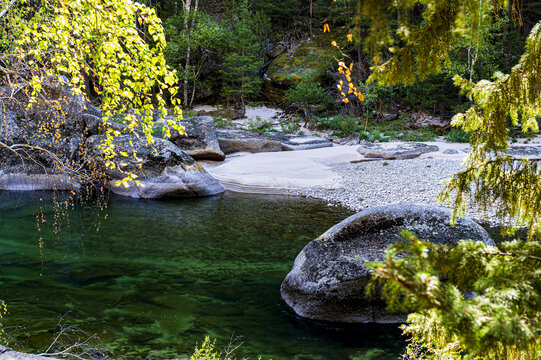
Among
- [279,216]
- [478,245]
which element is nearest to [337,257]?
[478,245]

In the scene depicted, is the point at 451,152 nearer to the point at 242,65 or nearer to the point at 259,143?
the point at 259,143

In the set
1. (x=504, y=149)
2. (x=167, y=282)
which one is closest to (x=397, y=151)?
(x=167, y=282)

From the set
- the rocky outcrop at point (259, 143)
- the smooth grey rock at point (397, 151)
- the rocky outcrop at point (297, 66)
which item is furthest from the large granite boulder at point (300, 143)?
the rocky outcrop at point (297, 66)

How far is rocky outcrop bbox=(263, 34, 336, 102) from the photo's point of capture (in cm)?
2844

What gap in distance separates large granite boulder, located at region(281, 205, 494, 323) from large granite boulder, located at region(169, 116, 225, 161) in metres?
11.5

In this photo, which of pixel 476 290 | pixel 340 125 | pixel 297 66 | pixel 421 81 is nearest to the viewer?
pixel 476 290

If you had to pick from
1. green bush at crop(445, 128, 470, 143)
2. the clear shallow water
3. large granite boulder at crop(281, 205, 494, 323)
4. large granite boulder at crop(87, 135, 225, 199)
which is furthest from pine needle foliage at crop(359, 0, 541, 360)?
green bush at crop(445, 128, 470, 143)

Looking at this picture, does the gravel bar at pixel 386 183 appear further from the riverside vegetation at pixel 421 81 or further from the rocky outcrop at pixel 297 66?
the rocky outcrop at pixel 297 66

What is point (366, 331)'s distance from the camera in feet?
16.4

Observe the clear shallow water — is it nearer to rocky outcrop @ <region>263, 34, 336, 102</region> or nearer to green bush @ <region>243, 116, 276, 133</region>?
green bush @ <region>243, 116, 276, 133</region>

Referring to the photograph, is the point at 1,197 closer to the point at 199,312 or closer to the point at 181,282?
the point at 181,282

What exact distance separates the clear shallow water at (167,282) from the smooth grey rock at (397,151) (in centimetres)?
763

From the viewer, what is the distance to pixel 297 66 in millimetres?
29609

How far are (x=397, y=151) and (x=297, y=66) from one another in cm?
1480
